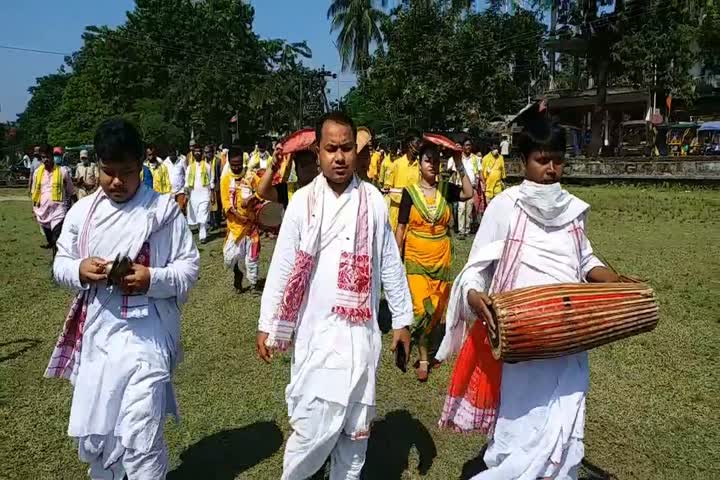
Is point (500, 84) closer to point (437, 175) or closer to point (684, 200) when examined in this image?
point (684, 200)

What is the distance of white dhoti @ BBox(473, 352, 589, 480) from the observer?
9.00 ft

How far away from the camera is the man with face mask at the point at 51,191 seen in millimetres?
10219

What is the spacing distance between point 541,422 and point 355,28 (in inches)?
1614

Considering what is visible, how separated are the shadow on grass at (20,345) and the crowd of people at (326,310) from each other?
131 inches

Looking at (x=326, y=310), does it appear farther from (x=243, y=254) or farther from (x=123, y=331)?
(x=243, y=254)

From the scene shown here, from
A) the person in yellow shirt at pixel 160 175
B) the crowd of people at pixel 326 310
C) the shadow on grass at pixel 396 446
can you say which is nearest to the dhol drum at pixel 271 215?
the shadow on grass at pixel 396 446

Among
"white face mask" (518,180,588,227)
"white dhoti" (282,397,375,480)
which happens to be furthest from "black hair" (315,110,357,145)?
"white dhoti" (282,397,375,480)


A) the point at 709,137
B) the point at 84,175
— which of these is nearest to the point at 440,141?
the point at 84,175

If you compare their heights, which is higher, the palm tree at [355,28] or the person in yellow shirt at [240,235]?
the palm tree at [355,28]

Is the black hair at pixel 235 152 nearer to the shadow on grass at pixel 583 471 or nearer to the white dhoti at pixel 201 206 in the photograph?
the white dhoti at pixel 201 206

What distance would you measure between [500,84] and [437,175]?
1038 inches

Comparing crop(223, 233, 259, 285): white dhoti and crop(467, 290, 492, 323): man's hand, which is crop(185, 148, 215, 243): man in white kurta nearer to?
crop(223, 233, 259, 285): white dhoti

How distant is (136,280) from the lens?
277cm

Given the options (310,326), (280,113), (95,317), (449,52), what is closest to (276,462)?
(310,326)
